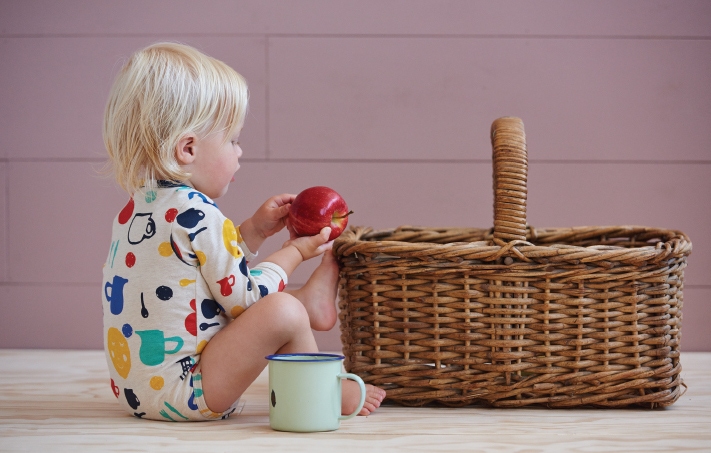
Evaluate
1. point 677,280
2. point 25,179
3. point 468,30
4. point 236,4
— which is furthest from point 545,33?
point 25,179

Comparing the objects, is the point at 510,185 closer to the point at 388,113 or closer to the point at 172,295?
the point at 172,295

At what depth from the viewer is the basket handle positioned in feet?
3.98

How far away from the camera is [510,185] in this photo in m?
1.22

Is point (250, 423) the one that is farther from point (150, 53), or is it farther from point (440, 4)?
point (440, 4)

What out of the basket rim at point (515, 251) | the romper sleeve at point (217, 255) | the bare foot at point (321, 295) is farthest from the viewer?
the bare foot at point (321, 295)

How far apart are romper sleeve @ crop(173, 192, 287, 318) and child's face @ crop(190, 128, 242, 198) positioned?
2.8 inches

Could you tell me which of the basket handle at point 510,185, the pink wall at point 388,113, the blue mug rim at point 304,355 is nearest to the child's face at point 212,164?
the blue mug rim at point 304,355

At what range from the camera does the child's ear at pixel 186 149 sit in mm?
1145

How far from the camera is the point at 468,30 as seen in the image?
2096mm

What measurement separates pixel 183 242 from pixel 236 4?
1.21 metres

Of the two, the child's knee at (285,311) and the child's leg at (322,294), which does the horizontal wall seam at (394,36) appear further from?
the child's knee at (285,311)

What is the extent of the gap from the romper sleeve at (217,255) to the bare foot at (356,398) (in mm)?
199

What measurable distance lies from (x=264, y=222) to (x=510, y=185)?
0.44 metres

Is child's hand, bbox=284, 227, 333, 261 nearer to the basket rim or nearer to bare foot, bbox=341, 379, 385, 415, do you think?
the basket rim
